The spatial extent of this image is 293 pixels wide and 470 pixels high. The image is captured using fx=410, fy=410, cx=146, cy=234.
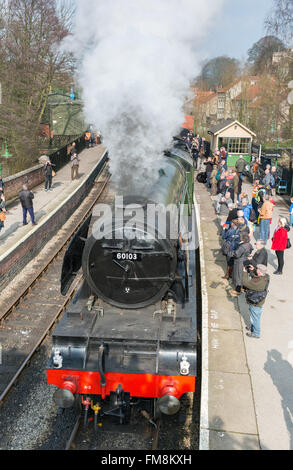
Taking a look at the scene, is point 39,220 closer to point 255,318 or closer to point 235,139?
point 255,318

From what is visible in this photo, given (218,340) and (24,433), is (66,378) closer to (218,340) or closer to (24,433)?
(24,433)

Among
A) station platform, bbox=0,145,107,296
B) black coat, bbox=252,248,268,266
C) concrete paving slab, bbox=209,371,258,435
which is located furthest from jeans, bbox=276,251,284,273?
station platform, bbox=0,145,107,296

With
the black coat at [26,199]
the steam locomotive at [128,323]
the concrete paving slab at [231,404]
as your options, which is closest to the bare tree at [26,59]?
the black coat at [26,199]

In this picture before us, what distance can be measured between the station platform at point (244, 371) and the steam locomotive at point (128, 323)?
0.57 metres

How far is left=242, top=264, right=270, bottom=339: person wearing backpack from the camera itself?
5993mm

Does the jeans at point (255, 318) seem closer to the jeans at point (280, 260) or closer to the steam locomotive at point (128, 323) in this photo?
the steam locomotive at point (128, 323)

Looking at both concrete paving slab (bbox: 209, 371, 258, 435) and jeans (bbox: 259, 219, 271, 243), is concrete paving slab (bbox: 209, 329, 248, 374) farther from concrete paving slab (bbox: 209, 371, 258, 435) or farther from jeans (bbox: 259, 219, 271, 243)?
jeans (bbox: 259, 219, 271, 243)

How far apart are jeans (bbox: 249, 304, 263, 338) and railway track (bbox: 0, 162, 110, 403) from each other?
3.55m

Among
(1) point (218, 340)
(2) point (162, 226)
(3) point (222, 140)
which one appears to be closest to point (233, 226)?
(1) point (218, 340)

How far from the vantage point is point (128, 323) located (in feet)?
17.0

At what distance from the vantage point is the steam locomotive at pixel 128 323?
4.72m

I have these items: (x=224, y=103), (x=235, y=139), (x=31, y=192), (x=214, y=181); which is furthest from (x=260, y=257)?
(x=224, y=103)

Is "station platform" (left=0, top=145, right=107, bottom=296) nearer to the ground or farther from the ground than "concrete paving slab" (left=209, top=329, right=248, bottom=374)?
farther from the ground

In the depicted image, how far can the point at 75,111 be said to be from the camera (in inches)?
1172
